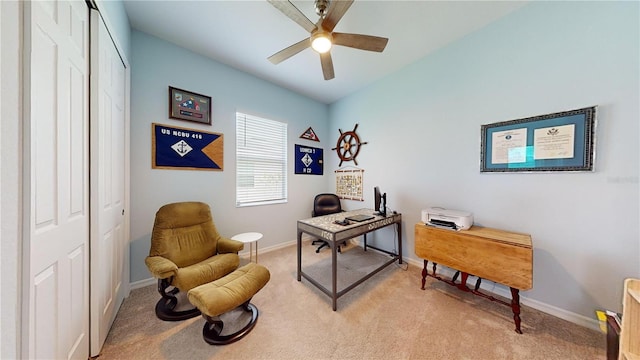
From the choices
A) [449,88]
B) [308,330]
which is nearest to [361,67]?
[449,88]

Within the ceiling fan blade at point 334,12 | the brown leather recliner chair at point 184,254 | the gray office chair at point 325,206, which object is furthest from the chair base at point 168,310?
the ceiling fan blade at point 334,12

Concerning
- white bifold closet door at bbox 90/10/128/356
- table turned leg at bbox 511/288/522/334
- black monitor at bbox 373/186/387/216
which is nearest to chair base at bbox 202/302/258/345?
white bifold closet door at bbox 90/10/128/356

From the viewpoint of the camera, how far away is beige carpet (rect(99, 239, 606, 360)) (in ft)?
4.49

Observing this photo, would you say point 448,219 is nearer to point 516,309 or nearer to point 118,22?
point 516,309

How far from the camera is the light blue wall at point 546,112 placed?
1471 millimetres

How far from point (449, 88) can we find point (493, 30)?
0.62m

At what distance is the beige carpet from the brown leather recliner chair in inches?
7.2

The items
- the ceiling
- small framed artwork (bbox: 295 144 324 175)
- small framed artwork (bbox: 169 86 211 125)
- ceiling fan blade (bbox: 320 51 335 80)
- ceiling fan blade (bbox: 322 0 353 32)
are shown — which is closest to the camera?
ceiling fan blade (bbox: 322 0 353 32)

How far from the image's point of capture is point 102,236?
138 centimetres

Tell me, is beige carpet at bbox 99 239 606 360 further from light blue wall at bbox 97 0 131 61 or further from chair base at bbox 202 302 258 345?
light blue wall at bbox 97 0 131 61

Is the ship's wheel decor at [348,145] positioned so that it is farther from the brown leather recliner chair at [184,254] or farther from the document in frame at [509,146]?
the brown leather recliner chair at [184,254]

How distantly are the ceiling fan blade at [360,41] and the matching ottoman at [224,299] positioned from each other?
7.53 feet

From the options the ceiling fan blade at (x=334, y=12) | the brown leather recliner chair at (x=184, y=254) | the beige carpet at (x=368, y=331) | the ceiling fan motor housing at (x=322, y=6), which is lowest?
the beige carpet at (x=368, y=331)

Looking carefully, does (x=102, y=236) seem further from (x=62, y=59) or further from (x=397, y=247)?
(x=397, y=247)
